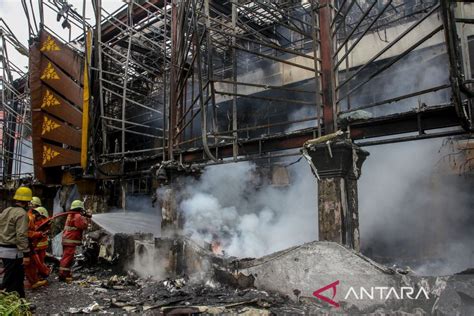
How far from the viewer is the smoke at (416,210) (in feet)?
32.0

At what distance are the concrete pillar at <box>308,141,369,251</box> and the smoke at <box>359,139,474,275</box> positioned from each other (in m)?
4.29

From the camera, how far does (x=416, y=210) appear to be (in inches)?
418

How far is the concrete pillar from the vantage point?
603cm

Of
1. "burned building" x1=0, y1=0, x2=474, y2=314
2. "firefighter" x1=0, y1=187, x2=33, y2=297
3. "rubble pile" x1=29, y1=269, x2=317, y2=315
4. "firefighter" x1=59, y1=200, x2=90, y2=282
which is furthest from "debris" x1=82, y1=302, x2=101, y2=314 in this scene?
"burned building" x1=0, y1=0, x2=474, y2=314

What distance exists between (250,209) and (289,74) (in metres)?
4.95

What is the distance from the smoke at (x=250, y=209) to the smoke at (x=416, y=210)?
5.92 feet

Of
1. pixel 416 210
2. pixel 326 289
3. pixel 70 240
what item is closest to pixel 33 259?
pixel 70 240

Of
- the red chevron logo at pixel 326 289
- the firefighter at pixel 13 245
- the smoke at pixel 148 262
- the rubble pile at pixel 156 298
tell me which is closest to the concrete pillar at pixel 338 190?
the red chevron logo at pixel 326 289

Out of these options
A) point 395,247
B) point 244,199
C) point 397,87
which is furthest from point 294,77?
point 395,247

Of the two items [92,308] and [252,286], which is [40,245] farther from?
[252,286]

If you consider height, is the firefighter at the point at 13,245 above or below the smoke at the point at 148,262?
above

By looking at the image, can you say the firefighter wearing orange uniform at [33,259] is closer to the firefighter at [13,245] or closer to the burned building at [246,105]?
the firefighter at [13,245]

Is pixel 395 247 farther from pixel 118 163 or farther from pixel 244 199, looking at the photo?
pixel 118 163

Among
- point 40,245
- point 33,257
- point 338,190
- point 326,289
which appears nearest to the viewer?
point 326,289
